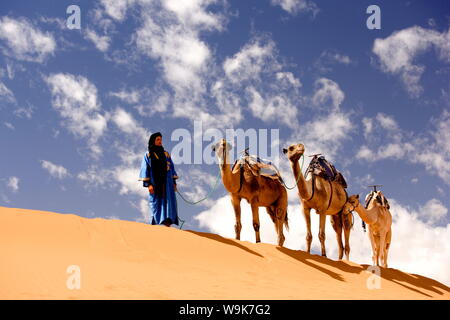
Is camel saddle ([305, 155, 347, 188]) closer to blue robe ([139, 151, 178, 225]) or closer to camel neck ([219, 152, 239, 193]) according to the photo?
camel neck ([219, 152, 239, 193])

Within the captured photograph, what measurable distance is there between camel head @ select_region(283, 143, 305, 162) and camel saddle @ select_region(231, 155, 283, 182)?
1.10 metres

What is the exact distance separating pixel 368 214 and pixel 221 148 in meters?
6.43

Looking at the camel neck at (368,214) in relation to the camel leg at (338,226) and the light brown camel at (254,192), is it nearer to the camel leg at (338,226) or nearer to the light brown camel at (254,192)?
the camel leg at (338,226)

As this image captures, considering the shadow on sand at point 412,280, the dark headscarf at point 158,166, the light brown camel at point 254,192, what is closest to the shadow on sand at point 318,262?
the shadow on sand at point 412,280

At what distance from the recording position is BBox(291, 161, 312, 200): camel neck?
41.0 feet

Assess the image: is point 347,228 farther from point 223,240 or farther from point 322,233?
point 223,240

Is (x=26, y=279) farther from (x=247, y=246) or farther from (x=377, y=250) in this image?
(x=377, y=250)

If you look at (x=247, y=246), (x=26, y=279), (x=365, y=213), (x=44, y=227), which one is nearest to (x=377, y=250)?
(x=365, y=213)

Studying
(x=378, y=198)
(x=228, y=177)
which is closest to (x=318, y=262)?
(x=228, y=177)

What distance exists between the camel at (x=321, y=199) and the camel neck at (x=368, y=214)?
0.48 m

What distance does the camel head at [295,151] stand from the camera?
12328 millimetres

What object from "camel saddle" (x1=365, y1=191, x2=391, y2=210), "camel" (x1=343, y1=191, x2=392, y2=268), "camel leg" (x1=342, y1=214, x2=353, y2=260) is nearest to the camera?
"camel leg" (x1=342, y1=214, x2=353, y2=260)

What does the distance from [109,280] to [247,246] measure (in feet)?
15.2

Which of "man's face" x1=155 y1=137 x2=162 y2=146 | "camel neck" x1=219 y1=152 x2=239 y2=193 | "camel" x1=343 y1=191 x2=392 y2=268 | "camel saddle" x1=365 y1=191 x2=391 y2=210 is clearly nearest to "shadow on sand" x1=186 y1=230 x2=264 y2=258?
"camel neck" x1=219 y1=152 x2=239 y2=193
